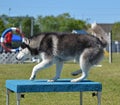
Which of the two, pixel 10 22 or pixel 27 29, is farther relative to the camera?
pixel 10 22

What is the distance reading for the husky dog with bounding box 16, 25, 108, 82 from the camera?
8.15 m

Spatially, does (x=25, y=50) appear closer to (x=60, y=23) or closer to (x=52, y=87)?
(x=52, y=87)

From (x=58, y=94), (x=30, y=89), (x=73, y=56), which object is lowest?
(x=58, y=94)

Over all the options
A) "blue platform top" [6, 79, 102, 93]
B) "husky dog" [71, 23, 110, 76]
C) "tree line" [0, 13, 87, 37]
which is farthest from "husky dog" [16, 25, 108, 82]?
"tree line" [0, 13, 87, 37]

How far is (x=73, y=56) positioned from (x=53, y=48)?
40 cm

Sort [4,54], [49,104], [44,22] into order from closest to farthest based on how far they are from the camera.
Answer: [49,104]
[4,54]
[44,22]

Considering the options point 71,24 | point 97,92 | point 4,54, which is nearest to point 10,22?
point 71,24

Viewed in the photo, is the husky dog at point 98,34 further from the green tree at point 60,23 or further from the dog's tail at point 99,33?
the green tree at point 60,23

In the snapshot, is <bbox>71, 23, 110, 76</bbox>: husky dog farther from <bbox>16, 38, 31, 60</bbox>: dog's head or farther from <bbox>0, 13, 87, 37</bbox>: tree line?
<bbox>0, 13, 87, 37</bbox>: tree line

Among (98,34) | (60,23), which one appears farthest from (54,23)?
(98,34)

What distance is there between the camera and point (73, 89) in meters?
7.88

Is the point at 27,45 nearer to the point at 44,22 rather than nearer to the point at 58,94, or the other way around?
the point at 58,94

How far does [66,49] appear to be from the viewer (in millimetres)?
8227

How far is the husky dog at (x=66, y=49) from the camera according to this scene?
26.7 ft
